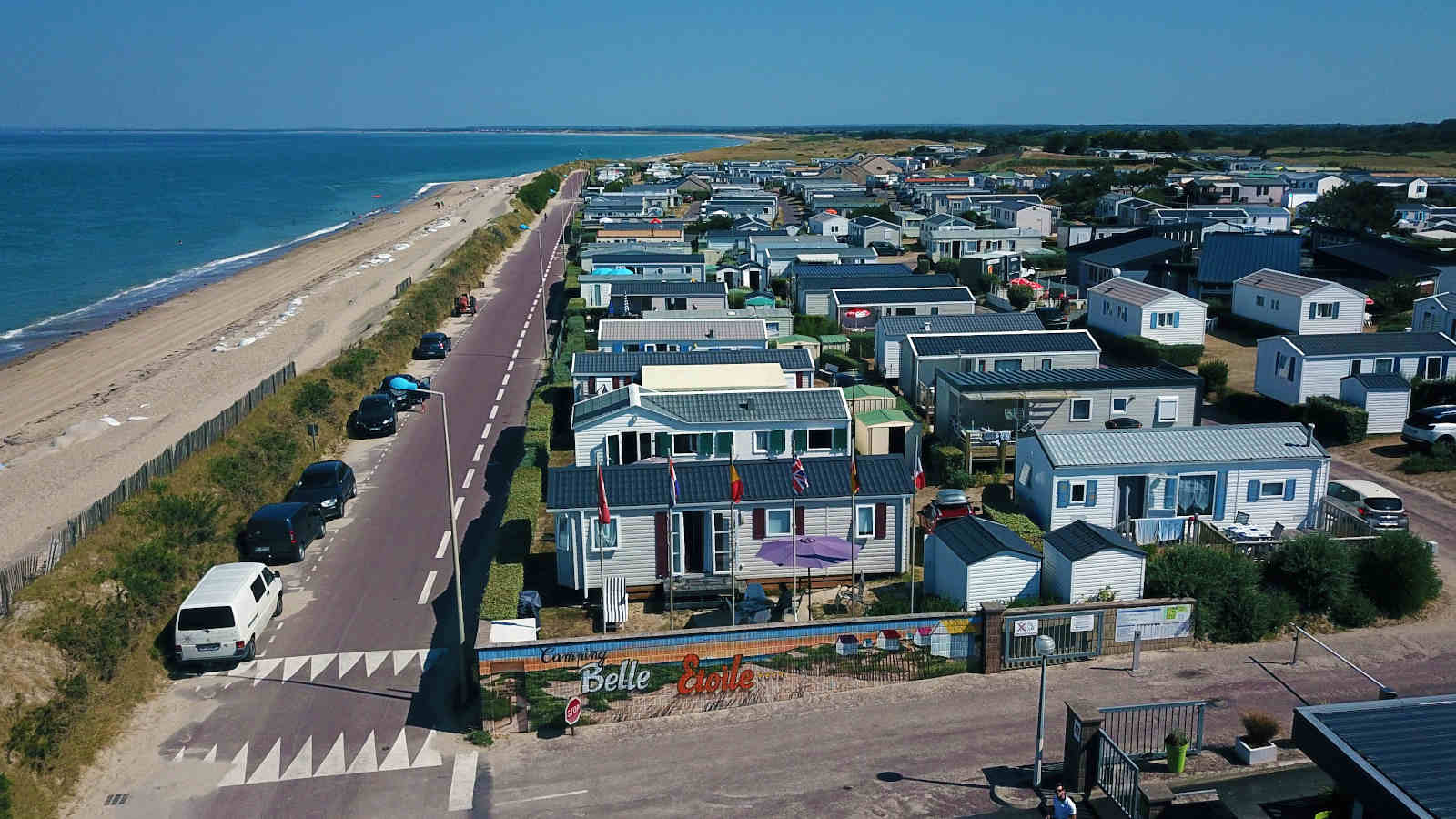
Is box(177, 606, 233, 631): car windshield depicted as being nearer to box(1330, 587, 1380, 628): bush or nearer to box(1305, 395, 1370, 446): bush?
box(1330, 587, 1380, 628): bush

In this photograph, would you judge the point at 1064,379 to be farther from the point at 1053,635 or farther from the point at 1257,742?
the point at 1257,742

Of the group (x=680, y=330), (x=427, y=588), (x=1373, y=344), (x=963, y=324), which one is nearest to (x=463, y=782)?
(x=427, y=588)

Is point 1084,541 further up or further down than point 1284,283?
further down

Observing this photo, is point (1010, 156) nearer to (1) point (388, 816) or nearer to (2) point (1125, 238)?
(2) point (1125, 238)

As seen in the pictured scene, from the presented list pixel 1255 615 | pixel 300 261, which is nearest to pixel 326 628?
pixel 1255 615

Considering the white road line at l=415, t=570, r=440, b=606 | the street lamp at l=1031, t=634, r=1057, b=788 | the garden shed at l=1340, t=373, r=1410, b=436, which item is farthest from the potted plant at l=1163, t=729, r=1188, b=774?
the garden shed at l=1340, t=373, r=1410, b=436
